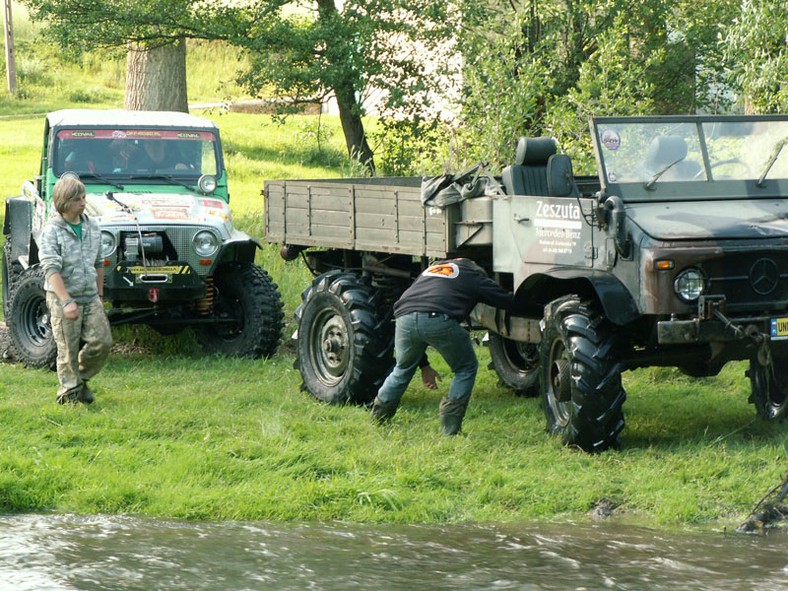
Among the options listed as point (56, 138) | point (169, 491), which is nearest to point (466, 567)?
point (169, 491)

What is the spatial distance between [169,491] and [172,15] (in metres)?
13.0

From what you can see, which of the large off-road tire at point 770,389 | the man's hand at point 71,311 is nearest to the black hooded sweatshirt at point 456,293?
the large off-road tire at point 770,389

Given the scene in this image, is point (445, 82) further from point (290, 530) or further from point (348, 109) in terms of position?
point (290, 530)

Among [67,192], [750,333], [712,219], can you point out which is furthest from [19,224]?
[750,333]

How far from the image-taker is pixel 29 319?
12.2 m

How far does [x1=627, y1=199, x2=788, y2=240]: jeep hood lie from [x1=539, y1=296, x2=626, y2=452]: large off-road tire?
689 millimetres

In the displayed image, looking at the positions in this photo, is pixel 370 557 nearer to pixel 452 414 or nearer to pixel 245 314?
pixel 452 414

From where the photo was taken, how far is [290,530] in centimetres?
720

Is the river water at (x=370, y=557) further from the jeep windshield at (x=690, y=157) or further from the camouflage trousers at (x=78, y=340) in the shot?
the jeep windshield at (x=690, y=157)

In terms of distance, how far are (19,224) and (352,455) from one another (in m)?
6.28

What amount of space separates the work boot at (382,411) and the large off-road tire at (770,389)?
8.13 feet

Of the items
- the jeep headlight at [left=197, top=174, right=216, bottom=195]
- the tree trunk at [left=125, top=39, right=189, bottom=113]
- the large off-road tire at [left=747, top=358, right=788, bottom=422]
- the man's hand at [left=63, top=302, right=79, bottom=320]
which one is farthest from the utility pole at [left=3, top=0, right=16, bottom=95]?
the large off-road tire at [left=747, top=358, right=788, bottom=422]

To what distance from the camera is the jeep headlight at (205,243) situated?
12195 millimetres

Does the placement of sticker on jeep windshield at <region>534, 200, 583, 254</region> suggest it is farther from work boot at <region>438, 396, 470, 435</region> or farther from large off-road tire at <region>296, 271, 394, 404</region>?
large off-road tire at <region>296, 271, 394, 404</region>
